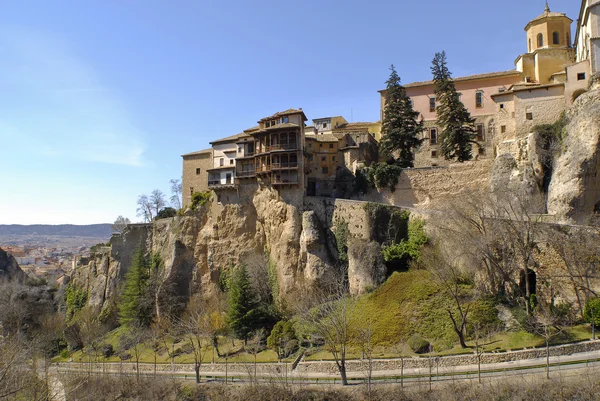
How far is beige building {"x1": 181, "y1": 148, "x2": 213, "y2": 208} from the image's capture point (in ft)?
180

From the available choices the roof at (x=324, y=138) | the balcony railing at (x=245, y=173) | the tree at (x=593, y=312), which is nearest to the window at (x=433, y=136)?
the roof at (x=324, y=138)

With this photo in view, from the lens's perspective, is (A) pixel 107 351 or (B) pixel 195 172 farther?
(B) pixel 195 172

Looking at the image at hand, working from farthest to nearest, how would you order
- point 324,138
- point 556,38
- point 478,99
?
point 478,99
point 324,138
point 556,38

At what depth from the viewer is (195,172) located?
183 ft

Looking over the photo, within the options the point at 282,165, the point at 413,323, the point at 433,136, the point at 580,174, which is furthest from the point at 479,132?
the point at 413,323

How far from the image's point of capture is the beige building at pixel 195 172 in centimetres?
5491

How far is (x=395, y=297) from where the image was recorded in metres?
33.7

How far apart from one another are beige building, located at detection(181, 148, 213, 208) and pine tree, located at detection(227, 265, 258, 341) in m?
16.8

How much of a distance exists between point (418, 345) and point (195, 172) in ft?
113

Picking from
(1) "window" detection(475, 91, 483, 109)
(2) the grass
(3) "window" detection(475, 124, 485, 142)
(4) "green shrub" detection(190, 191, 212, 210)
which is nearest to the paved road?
(2) the grass

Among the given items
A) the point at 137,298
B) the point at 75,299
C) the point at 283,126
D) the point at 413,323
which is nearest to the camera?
the point at 413,323

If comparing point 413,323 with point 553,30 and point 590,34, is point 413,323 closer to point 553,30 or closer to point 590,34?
point 590,34

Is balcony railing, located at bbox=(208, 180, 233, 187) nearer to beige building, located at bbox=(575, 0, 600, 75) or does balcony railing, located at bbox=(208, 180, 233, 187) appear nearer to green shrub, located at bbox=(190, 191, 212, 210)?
green shrub, located at bbox=(190, 191, 212, 210)

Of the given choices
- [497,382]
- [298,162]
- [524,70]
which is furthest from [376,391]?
[524,70]
